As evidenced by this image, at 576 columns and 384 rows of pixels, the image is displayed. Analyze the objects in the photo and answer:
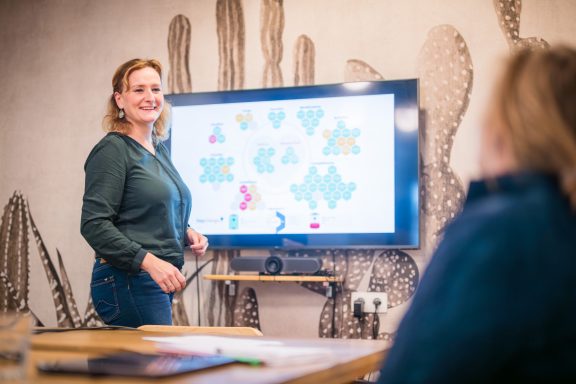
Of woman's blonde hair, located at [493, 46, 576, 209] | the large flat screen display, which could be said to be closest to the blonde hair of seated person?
woman's blonde hair, located at [493, 46, 576, 209]

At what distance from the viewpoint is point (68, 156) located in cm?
411

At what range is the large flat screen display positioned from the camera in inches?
133

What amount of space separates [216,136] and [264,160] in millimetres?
306

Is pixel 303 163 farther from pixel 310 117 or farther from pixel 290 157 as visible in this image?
pixel 310 117

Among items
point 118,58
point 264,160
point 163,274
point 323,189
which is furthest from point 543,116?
point 118,58

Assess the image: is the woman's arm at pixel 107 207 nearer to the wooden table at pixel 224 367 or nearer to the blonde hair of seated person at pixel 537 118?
the wooden table at pixel 224 367

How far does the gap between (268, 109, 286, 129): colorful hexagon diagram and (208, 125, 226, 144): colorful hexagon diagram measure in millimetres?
278

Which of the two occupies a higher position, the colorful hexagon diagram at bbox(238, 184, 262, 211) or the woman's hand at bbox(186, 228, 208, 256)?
the colorful hexagon diagram at bbox(238, 184, 262, 211)

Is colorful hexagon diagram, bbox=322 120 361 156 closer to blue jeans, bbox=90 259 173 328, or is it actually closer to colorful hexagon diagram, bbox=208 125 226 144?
colorful hexagon diagram, bbox=208 125 226 144

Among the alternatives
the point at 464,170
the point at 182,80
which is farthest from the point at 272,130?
the point at 464,170

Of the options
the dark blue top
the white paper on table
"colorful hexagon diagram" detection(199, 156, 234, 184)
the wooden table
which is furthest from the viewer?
"colorful hexagon diagram" detection(199, 156, 234, 184)

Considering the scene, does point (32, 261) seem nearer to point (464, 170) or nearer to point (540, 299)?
point (464, 170)

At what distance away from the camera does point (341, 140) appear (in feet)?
11.4

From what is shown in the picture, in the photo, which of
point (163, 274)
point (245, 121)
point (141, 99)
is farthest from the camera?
point (245, 121)
